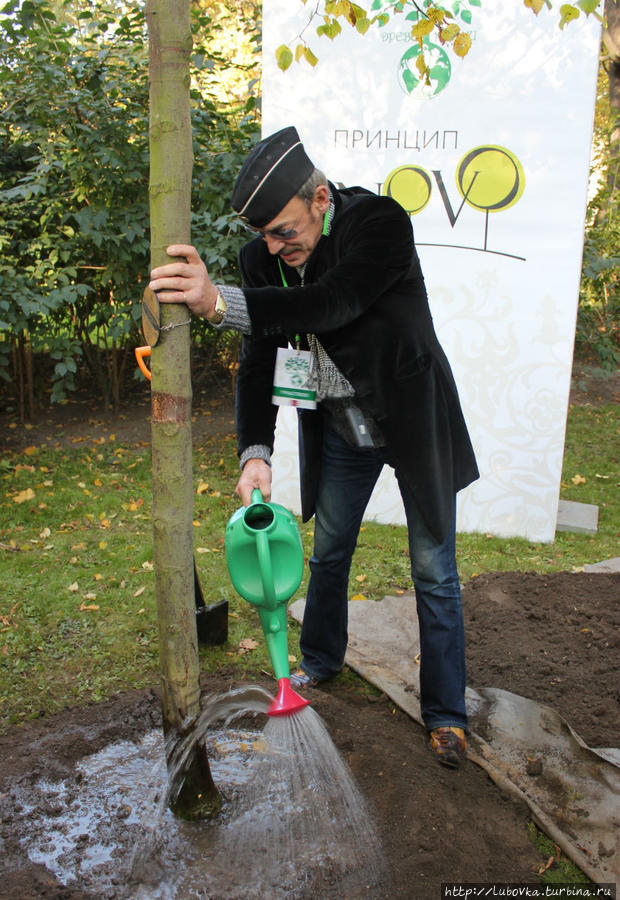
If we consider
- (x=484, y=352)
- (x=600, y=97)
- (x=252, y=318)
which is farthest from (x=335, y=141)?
(x=600, y=97)

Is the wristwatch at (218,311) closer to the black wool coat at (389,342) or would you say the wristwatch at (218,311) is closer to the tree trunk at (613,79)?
the black wool coat at (389,342)

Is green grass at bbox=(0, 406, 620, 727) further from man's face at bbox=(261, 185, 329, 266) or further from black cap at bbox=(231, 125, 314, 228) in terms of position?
black cap at bbox=(231, 125, 314, 228)

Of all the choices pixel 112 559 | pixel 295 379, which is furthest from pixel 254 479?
pixel 112 559

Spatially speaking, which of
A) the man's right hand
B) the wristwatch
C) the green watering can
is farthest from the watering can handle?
the wristwatch

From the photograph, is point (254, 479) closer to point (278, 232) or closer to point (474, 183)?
point (278, 232)

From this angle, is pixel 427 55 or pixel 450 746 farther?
pixel 427 55

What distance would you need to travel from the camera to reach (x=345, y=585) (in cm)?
290

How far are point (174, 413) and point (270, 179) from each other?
Answer: 70cm

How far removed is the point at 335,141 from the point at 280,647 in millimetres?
3326

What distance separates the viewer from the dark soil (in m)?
2.08

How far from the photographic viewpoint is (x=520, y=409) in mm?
4586

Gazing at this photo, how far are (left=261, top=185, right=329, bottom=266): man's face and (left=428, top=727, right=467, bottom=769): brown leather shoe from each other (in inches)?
62.2

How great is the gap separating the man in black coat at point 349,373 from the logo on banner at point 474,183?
6.81 feet

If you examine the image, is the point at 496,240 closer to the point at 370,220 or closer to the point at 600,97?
the point at 370,220
